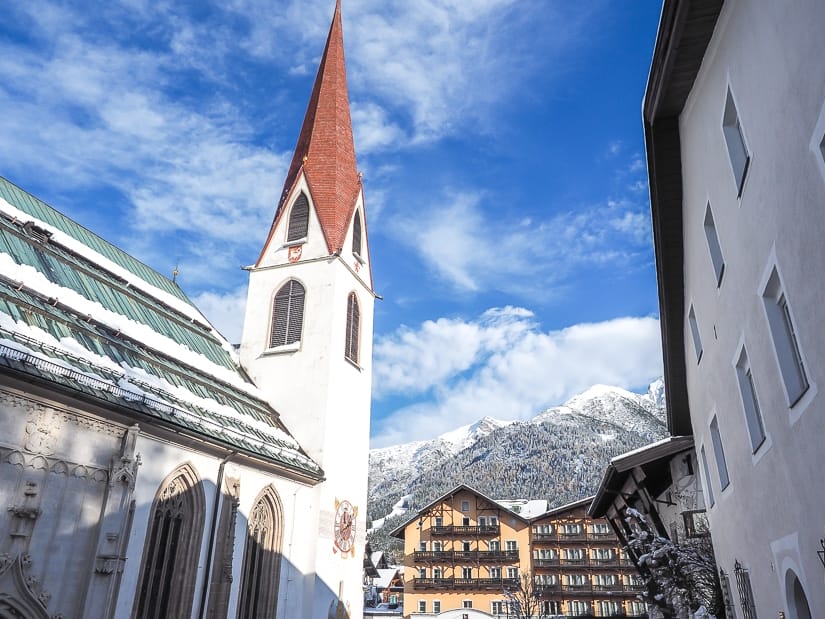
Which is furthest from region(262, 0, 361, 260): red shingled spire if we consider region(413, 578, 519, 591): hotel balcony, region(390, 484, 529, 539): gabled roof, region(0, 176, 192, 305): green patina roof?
region(413, 578, 519, 591): hotel balcony

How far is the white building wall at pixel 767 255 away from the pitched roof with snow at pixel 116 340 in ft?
40.7

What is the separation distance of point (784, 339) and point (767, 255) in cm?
96

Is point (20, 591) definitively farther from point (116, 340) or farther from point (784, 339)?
point (784, 339)

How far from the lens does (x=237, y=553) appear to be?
62.6 feet

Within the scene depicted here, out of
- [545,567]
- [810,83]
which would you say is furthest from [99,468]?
[545,567]

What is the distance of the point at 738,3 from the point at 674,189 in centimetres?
500

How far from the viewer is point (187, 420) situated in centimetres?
1755

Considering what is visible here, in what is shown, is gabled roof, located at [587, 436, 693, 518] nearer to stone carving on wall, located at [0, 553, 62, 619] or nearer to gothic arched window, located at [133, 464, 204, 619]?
gothic arched window, located at [133, 464, 204, 619]

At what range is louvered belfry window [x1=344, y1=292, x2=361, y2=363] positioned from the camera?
28578 millimetres

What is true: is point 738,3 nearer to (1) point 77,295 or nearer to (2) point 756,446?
(2) point 756,446

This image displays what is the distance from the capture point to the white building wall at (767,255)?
611cm

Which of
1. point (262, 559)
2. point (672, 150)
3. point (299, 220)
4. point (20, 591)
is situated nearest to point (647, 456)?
point (672, 150)

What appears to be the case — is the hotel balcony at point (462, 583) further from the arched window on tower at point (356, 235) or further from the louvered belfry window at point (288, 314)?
the louvered belfry window at point (288, 314)

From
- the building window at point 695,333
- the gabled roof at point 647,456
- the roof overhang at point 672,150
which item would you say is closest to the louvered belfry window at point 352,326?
the gabled roof at point 647,456
